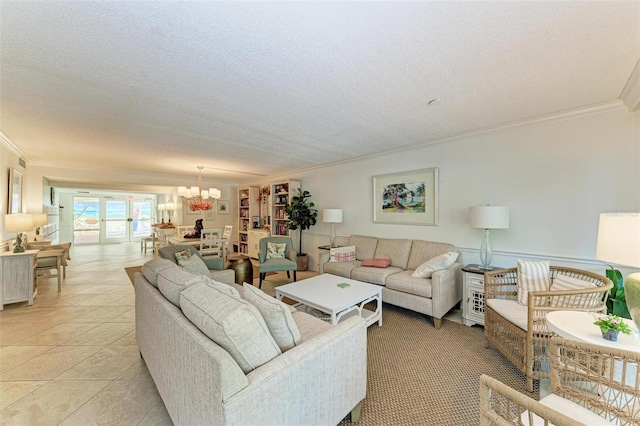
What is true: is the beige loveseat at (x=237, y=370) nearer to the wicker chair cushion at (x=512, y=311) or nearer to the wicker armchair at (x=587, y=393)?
the wicker armchair at (x=587, y=393)

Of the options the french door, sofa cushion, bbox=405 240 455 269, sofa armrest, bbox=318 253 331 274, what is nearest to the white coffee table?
sofa armrest, bbox=318 253 331 274

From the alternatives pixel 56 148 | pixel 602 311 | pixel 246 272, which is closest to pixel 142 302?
pixel 246 272

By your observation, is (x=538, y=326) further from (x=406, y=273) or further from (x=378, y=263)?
(x=378, y=263)

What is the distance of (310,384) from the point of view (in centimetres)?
125

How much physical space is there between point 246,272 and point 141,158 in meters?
2.86

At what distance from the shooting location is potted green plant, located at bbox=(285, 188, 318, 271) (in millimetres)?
5363

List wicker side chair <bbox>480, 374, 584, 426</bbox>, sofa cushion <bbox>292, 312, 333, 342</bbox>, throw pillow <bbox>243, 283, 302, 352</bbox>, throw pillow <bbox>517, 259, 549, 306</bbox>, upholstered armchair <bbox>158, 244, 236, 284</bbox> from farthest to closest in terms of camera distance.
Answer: upholstered armchair <bbox>158, 244, 236, 284</bbox> < throw pillow <bbox>517, 259, 549, 306</bbox> < sofa cushion <bbox>292, 312, 333, 342</bbox> < throw pillow <bbox>243, 283, 302, 352</bbox> < wicker side chair <bbox>480, 374, 584, 426</bbox>

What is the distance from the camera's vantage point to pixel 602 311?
73.7 inches

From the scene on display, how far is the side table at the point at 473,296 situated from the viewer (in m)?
2.82

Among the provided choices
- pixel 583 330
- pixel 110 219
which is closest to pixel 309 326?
pixel 583 330

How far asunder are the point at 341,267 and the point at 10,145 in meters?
5.28

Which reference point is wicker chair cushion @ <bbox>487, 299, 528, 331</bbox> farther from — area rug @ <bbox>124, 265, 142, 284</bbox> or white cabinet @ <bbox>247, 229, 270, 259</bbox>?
area rug @ <bbox>124, 265, 142, 284</bbox>

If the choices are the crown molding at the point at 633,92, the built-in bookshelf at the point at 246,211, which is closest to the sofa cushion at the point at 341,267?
the crown molding at the point at 633,92

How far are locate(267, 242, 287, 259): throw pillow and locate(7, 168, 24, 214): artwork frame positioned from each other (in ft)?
13.0
